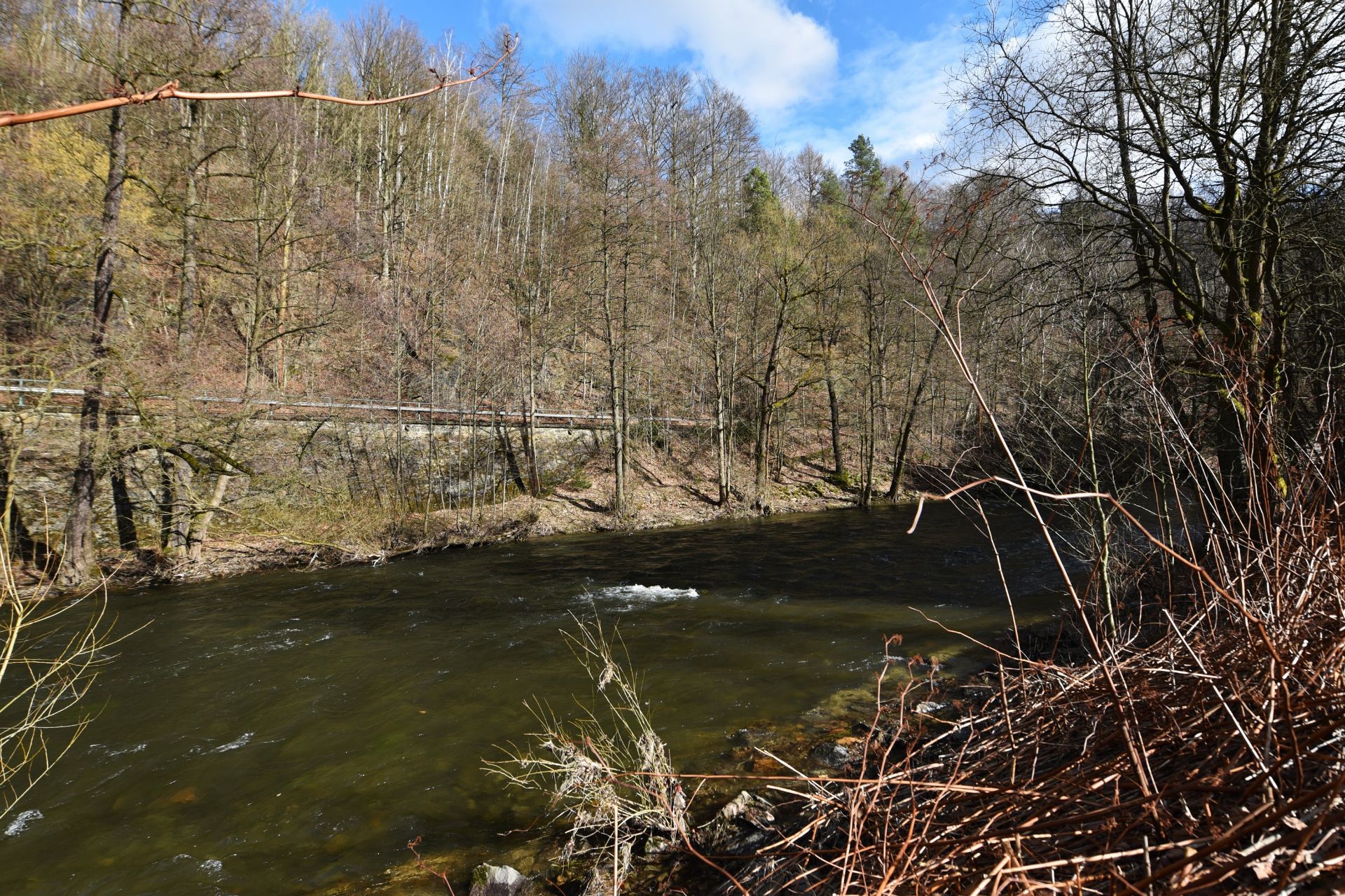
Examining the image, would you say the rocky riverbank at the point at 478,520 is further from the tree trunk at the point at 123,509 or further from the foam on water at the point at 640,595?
the foam on water at the point at 640,595

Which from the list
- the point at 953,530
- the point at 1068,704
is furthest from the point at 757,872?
the point at 953,530

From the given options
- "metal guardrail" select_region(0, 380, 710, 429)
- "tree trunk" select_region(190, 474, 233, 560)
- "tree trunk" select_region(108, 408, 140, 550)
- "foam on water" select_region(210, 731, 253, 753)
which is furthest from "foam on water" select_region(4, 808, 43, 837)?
"tree trunk" select_region(108, 408, 140, 550)

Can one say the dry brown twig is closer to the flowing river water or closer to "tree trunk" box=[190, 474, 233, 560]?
the flowing river water

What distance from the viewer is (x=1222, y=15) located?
6.50m

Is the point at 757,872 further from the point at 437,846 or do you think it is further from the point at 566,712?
the point at 566,712

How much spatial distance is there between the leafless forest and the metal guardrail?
254mm

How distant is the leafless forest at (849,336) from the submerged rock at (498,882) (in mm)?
1848

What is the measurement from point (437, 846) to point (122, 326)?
47.4ft

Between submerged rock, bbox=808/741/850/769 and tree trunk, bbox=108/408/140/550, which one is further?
tree trunk, bbox=108/408/140/550

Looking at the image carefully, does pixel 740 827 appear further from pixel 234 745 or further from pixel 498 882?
pixel 234 745

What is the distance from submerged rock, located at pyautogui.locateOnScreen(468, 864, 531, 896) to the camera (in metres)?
4.16

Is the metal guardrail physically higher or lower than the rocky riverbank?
higher

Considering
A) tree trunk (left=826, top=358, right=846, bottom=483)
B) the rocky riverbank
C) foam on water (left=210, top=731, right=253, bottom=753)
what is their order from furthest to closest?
tree trunk (left=826, top=358, right=846, bottom=483), the rocky riverbank, foam on water (left=210, top=731, right=253, bottom=753)

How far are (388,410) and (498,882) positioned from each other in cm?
1721
